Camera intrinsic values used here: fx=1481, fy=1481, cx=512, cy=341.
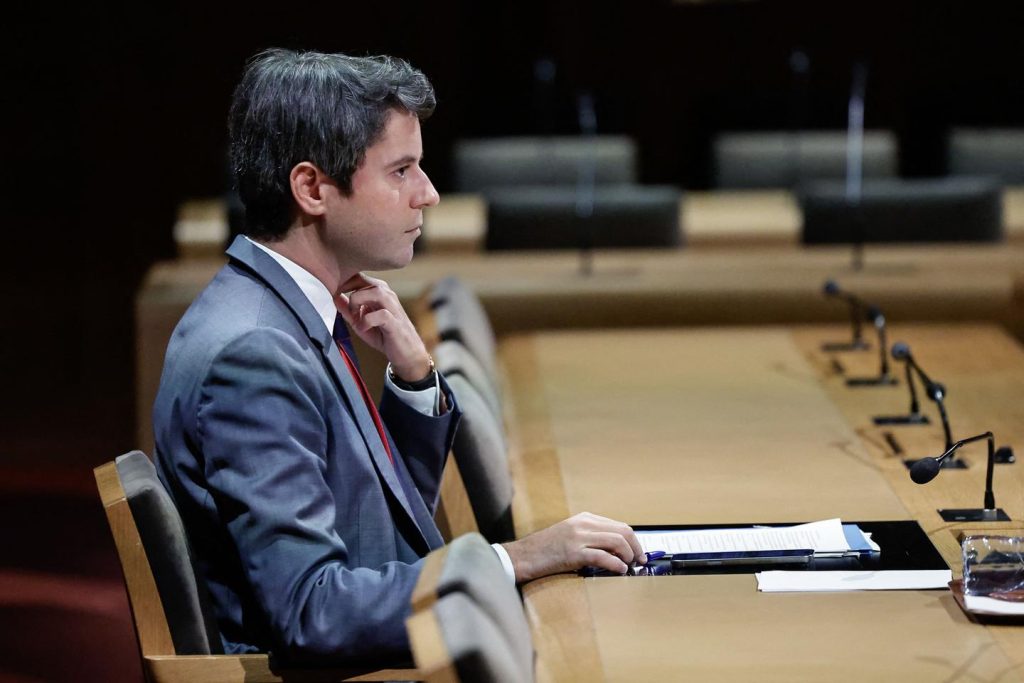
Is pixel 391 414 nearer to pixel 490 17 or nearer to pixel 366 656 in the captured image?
pixel 366 656

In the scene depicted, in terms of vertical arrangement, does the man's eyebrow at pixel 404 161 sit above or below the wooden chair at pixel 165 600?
above

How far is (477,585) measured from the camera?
1.55 metres

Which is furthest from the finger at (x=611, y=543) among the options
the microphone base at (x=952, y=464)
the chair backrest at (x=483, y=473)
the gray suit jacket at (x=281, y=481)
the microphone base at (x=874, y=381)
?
the microphone base at (x=874, y=381)

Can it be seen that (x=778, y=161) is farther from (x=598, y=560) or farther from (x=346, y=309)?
(x=598, y=560)

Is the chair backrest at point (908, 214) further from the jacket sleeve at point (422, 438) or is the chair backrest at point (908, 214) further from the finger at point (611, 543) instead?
the finger at point (611, 543)

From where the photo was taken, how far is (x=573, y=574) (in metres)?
2.11

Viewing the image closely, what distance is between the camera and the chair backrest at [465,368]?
8.83 ft

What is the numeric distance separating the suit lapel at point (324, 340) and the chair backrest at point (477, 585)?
0.89 feet

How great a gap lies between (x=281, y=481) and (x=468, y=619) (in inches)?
14.4

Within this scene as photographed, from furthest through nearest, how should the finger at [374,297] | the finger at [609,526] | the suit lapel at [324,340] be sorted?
the finger at [374,297] → the finger at [609,526] → the suit lapel at [324,340]

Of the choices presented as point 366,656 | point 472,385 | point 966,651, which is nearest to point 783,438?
point 472,385

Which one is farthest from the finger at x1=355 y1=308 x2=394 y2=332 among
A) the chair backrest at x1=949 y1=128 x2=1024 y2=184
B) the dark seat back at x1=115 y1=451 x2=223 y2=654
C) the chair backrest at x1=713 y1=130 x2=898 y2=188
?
the chair backrest at x1=949 y1=128 x2=1024 y2=184

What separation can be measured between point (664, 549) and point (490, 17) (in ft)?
20.4

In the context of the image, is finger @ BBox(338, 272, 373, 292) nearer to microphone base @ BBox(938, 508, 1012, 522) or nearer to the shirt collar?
the shirt collar
